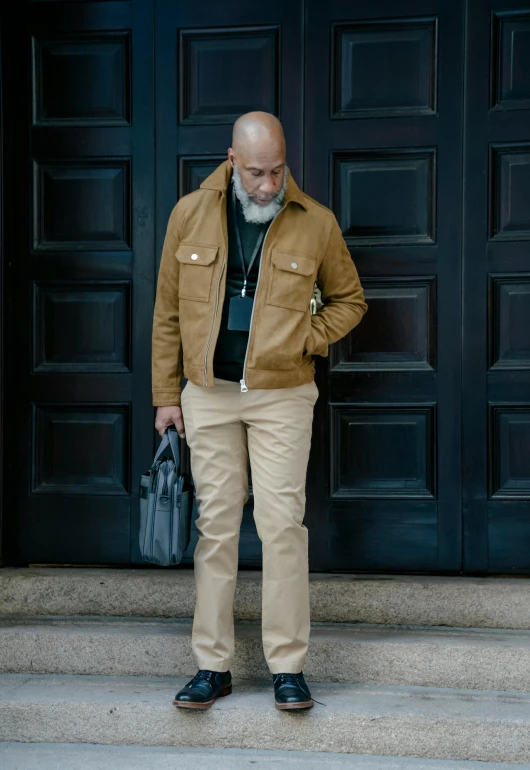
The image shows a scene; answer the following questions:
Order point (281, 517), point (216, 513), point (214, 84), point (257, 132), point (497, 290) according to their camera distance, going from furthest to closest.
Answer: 1. point (214, 84)
2. point (497, 290)
3. point (216, 513)
4. point (281, 517)
5. point (257, 132)

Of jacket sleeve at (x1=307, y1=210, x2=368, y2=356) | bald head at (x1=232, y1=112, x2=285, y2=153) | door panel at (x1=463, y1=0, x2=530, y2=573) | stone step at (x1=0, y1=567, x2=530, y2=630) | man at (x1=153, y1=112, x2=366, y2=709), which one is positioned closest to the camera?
bald head at (x1=232, y1=112, x2=285, y2=153)

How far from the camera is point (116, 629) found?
4.00 metres

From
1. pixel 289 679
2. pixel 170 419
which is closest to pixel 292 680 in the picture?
pixel 289 679

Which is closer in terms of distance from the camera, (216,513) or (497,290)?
(216,513)

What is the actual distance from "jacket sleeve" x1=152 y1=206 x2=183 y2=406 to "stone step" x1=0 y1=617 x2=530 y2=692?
3.28 feet

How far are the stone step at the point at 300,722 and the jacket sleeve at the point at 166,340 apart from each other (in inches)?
45.1

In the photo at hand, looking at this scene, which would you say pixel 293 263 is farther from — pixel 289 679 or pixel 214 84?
pixel 289 679

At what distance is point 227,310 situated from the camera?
352 cm

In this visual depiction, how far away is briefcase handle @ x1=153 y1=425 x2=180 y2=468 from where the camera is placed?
3643 millimetres

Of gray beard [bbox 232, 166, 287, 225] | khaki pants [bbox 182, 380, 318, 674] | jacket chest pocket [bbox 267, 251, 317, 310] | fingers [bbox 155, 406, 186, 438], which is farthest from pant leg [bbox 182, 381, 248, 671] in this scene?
gray beard [bbox 232, 166, 287, 225]

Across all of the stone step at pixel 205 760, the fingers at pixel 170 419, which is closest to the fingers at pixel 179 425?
the fingers at pixel 170 419

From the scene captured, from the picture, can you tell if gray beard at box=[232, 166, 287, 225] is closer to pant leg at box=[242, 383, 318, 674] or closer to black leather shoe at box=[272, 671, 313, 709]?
pant leg at box=[242, 383, 318, 674]

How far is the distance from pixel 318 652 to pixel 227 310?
1408 millimetres

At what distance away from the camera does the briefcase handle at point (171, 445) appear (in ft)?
12.0
